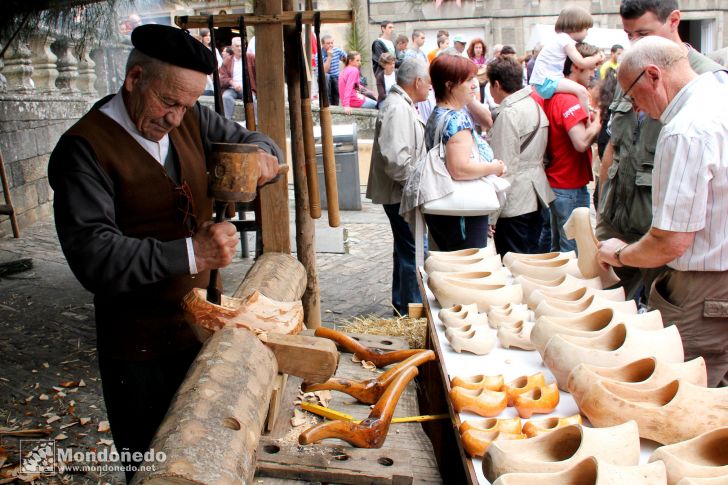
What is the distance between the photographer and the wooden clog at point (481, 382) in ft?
6.04

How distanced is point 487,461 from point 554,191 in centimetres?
331

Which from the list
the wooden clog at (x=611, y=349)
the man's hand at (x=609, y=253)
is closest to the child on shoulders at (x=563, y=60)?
the man's hand at (x=609, y=253)

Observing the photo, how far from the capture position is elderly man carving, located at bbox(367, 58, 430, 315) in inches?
169

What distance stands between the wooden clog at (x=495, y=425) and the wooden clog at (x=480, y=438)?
0.6 inches

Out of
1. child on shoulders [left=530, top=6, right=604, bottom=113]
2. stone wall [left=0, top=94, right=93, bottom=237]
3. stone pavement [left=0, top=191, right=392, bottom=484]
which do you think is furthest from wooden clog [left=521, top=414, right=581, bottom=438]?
stone wall [left=0, top=94, right=93, bottom=237]

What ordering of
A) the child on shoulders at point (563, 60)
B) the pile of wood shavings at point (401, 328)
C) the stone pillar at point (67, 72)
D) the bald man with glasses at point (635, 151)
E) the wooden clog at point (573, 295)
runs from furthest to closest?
the stone pillar at point (67, 72)
the child on shoulders at point (563, 60)
the bald man with glasses at point (635, 151)
the pile of wood shavings at point (401, 328)
the wooden clog at point (573, 295)

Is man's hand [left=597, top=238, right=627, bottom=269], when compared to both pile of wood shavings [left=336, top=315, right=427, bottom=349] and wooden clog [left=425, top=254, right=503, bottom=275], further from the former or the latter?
pile of wood shavings [left=336, top=315, right=427, bottom=349]

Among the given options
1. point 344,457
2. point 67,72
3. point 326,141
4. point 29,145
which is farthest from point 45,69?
point 344,457

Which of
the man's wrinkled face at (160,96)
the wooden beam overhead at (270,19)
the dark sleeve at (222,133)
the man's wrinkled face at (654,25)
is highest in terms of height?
the wooden beam overhead at (270,19)

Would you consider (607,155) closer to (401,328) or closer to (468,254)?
(468,254)

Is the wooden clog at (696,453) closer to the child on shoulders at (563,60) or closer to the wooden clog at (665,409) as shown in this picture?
the wooden clog at (665,409)

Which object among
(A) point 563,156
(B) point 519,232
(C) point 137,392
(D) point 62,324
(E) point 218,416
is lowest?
(D) point 62,324

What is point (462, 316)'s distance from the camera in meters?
2.31

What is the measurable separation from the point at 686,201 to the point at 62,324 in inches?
148
